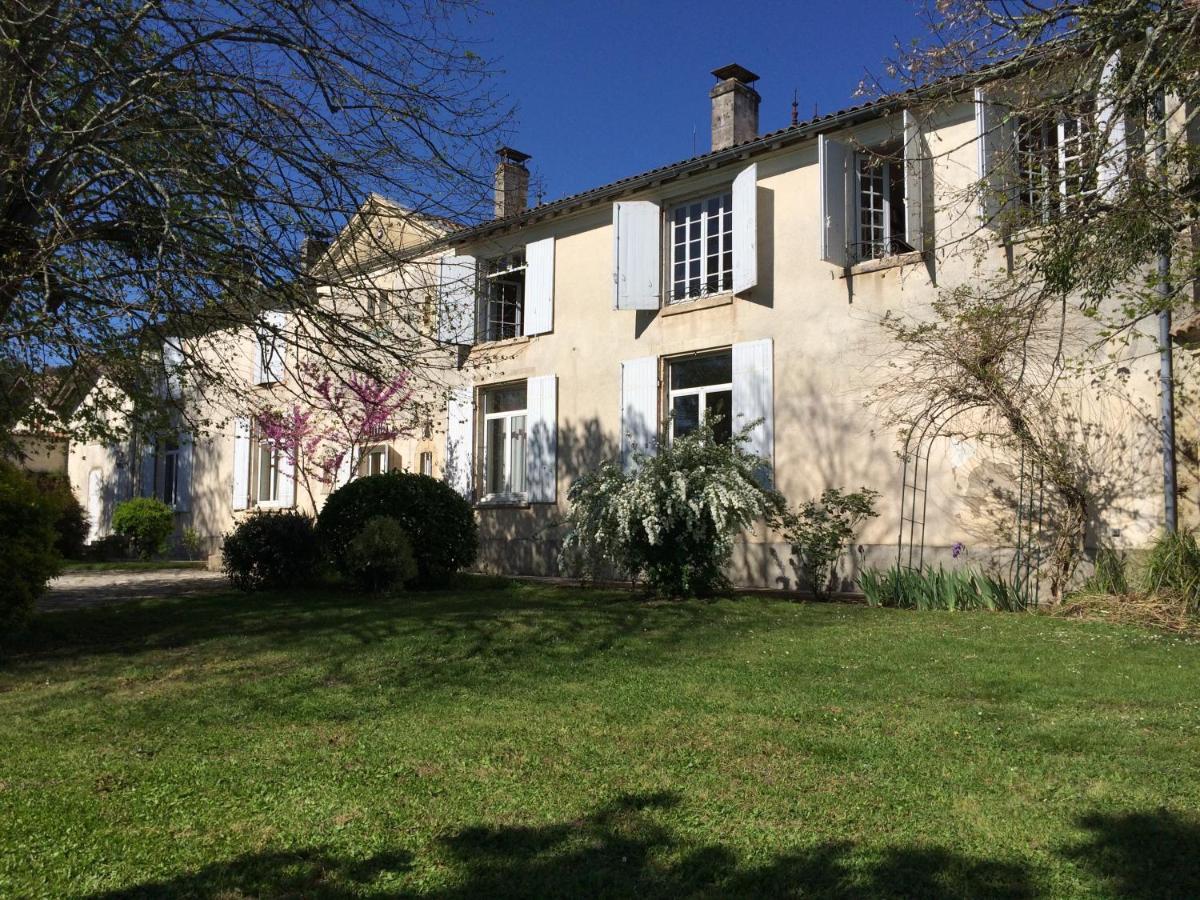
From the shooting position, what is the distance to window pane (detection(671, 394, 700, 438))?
526 inches

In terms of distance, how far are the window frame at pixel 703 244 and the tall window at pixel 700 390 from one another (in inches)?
34.1

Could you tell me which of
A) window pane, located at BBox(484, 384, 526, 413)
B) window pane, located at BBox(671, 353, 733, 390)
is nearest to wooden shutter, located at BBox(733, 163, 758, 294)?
window pane, located at BBox(671, 353, 733, 390)

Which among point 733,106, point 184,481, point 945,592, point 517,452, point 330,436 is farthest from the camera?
point 184,481

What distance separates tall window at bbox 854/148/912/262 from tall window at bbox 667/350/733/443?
227 centimetres

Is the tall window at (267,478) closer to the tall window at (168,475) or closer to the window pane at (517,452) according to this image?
the tall window at (168,475)

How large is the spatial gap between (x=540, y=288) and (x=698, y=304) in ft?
10.1

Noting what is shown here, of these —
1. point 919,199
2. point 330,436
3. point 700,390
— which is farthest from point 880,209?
point 330,436

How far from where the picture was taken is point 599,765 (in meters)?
4.07

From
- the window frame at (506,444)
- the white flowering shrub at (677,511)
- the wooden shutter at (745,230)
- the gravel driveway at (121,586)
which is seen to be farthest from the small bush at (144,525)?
the wooden shutter at (745,230)

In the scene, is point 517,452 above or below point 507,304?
below

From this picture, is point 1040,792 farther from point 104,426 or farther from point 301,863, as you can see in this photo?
point 104,426

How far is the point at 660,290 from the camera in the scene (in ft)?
44.4

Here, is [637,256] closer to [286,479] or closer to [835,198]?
[835,198]

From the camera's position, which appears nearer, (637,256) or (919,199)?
(919,199)
